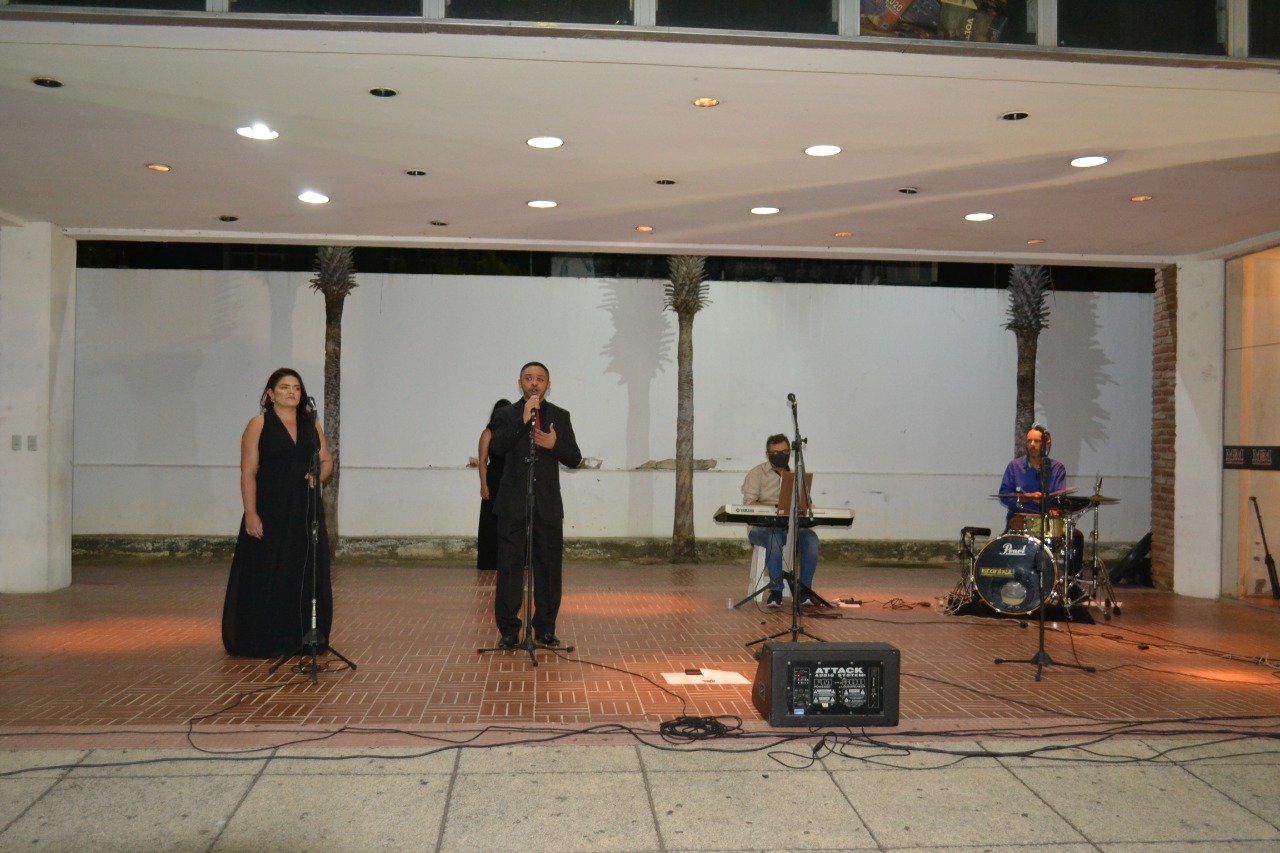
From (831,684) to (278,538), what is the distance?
3603mm

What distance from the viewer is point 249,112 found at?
6117mm

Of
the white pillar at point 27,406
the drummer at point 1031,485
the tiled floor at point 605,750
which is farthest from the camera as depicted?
the white pillar at point 27,406

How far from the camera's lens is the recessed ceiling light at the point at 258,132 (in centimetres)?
643

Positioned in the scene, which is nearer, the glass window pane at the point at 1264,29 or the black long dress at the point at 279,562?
the glass window pane at the point at 1264,29

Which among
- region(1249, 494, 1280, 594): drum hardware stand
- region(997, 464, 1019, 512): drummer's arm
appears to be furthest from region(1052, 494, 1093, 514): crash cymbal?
region(1249, 494, 1280, 594): drum hardware stand

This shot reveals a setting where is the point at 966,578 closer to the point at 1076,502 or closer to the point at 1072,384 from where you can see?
the point at 1076,502

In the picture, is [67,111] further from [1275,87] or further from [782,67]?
[1275,87]

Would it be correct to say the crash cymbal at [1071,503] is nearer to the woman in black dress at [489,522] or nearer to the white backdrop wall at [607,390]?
the white backdrop wall at [607,390]

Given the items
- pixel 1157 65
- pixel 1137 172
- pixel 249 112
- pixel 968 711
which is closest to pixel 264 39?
pixel 249 112

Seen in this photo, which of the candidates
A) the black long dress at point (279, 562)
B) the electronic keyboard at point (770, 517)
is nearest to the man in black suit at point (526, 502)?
the black long dress at point (279, 562)

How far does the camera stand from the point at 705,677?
6.23 metres

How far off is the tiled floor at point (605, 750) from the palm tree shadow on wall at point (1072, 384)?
5433mm

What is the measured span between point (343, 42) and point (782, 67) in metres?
2.22

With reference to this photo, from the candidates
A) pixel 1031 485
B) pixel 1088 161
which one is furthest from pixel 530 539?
pixel 1088 161
